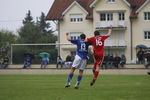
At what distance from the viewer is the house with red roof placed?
7912 cm

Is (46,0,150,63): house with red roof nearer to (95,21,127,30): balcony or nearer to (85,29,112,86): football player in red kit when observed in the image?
(95,21,127,30): balcony

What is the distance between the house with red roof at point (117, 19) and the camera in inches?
3115

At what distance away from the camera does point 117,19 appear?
7988cm

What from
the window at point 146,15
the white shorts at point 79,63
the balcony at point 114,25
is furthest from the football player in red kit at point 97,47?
the window at point 146,15

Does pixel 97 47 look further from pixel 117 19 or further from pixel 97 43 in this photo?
pixel 117 19

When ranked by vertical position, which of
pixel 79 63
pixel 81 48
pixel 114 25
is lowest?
pixel 79 63

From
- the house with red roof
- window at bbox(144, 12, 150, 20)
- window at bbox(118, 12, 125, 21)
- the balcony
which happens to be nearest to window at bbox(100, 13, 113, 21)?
the house with red roof

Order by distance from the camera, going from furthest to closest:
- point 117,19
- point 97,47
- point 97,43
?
point 117,19
point 97,47
point 97,43

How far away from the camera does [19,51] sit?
2156 inches

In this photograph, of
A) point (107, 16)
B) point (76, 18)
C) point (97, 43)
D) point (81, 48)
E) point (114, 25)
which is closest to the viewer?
point (81, 48)

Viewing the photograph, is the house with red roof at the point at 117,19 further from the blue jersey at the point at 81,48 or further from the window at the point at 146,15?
the blue jersey at the point at 81,48

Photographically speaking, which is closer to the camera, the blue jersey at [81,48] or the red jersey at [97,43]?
the blue jersey at [81,48]

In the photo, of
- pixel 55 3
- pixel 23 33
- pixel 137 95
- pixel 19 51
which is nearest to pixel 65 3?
pixel 55 3

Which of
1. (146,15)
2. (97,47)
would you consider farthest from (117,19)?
(97,47)
